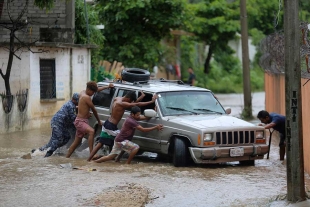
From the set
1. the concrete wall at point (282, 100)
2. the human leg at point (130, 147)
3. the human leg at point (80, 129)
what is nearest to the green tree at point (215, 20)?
the concrete wall at point (282, 100)

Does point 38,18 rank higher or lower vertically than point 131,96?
higher

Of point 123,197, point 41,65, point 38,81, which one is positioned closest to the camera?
point 123,197

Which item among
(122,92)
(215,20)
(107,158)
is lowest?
(107,158)

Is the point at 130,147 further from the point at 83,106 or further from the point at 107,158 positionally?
the point at 83,106

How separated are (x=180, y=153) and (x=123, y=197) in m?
3.17

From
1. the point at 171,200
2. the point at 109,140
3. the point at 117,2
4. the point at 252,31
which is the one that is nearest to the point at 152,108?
the point at 109,140

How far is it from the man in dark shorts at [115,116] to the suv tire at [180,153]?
1.25m

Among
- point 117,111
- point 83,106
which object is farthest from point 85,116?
point 117,111

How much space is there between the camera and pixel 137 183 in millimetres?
11836

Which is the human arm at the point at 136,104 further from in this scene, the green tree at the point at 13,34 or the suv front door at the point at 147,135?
the green tree at the point at 13,34

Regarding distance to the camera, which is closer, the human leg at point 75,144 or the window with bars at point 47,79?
the human leg at point 75,144

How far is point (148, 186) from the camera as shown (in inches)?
460

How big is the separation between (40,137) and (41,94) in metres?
3.09

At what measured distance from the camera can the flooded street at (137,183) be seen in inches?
412
